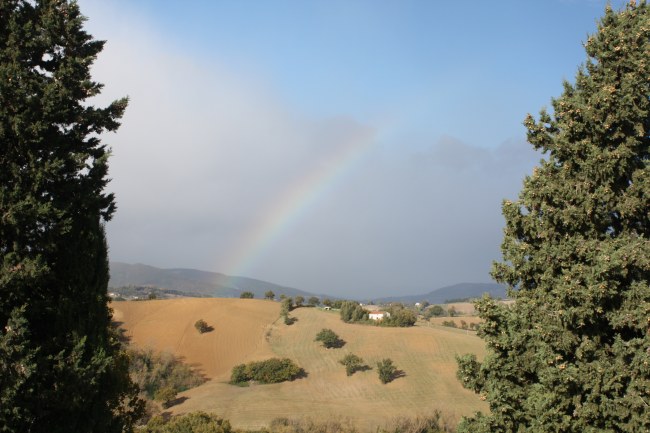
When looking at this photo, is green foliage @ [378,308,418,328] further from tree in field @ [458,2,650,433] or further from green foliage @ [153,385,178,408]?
tree in field @ [458,2,650,433]

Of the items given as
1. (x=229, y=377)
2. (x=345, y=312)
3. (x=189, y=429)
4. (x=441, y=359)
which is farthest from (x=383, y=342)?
(x=189, y=429)

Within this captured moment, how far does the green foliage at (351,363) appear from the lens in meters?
36.1

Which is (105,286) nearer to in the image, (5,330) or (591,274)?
(5,330)

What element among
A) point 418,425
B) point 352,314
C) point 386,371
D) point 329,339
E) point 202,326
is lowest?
point 418,425

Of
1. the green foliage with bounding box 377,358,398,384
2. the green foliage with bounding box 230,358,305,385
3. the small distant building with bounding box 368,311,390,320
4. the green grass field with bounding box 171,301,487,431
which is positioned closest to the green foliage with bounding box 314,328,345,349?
the green grass field with bounding box 171,301,487,431

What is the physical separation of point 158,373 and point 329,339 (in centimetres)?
1493

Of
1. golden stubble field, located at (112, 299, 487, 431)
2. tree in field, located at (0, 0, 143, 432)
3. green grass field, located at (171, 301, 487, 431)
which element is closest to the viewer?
tree in field, located at (0, 0, 143, 432)

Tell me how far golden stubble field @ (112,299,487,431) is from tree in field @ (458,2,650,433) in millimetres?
12088

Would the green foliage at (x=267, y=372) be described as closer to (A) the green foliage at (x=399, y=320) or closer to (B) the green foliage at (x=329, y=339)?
(B) the green foliage at (x=329, y=339)

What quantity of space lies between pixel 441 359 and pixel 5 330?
3576 cm

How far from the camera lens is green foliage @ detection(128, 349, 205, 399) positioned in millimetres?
32812

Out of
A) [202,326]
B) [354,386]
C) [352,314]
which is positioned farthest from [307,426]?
[352,314]

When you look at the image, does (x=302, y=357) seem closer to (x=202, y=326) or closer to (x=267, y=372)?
(x=267, y=372)

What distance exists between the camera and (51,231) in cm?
870
